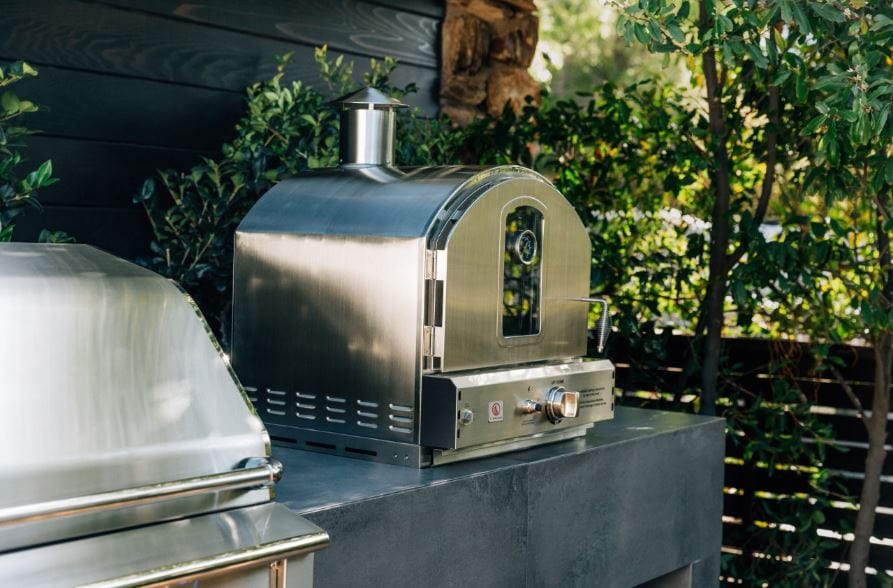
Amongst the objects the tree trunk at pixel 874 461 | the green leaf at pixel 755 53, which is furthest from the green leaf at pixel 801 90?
the tree trunk at pixel 874 461

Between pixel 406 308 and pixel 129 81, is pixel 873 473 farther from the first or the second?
pixel 129 81

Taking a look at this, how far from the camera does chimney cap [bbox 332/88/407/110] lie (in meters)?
2.27

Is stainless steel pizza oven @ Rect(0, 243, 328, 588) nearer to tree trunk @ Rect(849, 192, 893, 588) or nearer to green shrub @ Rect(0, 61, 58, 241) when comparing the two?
green shrub @ Rect(0, 61, 58, 241)

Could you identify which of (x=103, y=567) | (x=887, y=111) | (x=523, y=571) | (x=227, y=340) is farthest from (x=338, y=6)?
(x=103, y=567)

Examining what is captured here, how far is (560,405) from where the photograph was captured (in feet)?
7.04

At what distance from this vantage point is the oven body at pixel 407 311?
6.39ft

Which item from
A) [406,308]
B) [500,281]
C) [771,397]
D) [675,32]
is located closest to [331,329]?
[406,308]

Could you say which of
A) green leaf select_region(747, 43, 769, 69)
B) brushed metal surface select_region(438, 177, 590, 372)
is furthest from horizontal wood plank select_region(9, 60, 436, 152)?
green leaf select_region(747, 43, 769, 69)

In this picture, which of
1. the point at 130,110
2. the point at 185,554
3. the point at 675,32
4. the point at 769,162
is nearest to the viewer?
the point at 185,554

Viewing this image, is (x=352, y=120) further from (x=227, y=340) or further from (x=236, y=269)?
(x=227, y=340)

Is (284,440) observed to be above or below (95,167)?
below

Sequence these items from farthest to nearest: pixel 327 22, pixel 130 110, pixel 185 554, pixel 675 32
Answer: pixel 327 22 → pixel 130 110 → pixel 675 32 → pixel 185 554

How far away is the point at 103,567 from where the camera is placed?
48.5 inches

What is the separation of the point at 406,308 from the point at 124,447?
696 mm
